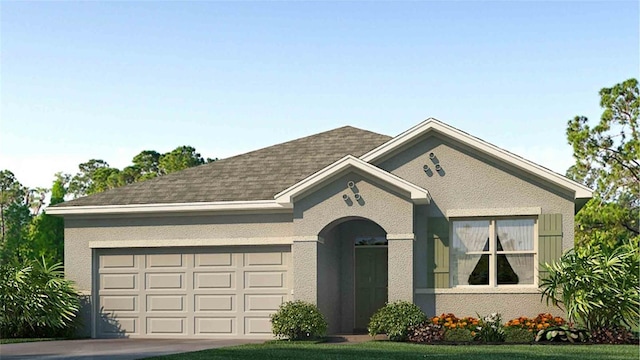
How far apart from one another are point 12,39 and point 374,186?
10313 millimetres

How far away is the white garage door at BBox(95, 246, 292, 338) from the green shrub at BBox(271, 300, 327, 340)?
145cm

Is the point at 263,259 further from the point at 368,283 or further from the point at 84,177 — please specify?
the point at 84,177

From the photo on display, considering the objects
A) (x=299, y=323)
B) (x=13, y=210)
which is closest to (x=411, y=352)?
(x=299, y=323)

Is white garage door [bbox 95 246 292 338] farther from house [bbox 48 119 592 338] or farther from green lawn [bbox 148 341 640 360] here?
green lawn [bbox 148 341 640 360]

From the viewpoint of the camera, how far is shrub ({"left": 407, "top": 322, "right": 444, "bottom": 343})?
18.6 m

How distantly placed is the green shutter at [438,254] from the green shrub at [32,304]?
8.60 metres

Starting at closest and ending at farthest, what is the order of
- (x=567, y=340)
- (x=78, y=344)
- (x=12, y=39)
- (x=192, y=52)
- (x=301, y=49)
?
(x=567, y=340), (x=78, y=344), (x=12, y=39), (x=301, y=49), (x=192, y=52)

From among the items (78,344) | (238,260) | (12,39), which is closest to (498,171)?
(238,260)

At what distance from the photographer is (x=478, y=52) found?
23578mm

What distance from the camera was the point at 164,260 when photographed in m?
21.9

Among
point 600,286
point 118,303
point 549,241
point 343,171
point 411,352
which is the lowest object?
point 411,352

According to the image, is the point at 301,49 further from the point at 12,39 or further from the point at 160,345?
the point at 160,345

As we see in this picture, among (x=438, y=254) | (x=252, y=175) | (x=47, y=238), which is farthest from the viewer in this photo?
(x=47, y=238)

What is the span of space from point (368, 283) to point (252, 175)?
410 centimetres
